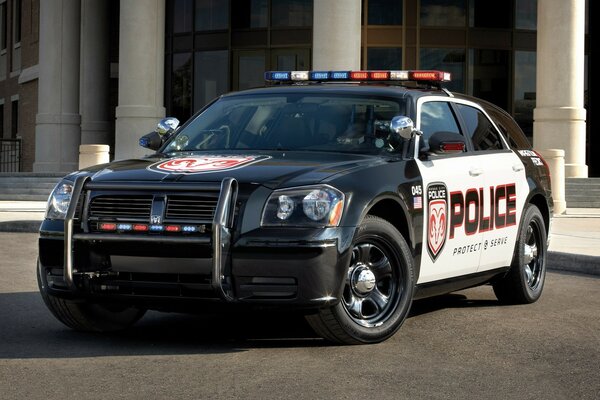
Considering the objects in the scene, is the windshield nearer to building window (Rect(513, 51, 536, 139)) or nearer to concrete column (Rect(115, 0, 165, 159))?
concrete column (Rect(115, 0, 165, 159))

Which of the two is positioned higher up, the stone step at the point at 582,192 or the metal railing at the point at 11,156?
the metal railing at the point at 11,156

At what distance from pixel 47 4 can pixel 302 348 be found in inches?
1190

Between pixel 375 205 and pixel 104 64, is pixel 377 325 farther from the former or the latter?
pixel 104 64

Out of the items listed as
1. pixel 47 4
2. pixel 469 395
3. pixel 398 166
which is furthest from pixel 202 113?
pixel 47 4

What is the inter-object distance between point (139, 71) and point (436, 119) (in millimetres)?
21575

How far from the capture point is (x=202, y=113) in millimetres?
8883

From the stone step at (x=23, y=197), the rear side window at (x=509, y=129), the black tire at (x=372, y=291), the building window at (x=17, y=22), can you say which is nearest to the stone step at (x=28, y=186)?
the stone step at (x=23, y=197)

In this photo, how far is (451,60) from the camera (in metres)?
32.8

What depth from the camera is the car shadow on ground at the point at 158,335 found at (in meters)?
7.14

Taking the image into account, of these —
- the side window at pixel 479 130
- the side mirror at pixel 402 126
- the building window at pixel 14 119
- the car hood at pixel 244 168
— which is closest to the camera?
the car hood at pixel 244 168

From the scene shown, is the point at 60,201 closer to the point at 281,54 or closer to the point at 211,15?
the point at 281,54

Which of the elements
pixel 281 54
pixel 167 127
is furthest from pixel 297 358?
pixel 281 54

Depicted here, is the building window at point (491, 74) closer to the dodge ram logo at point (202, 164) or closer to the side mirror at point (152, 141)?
the side mirror at point (152, 141)

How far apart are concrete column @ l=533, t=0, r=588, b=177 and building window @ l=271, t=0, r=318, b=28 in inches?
303
